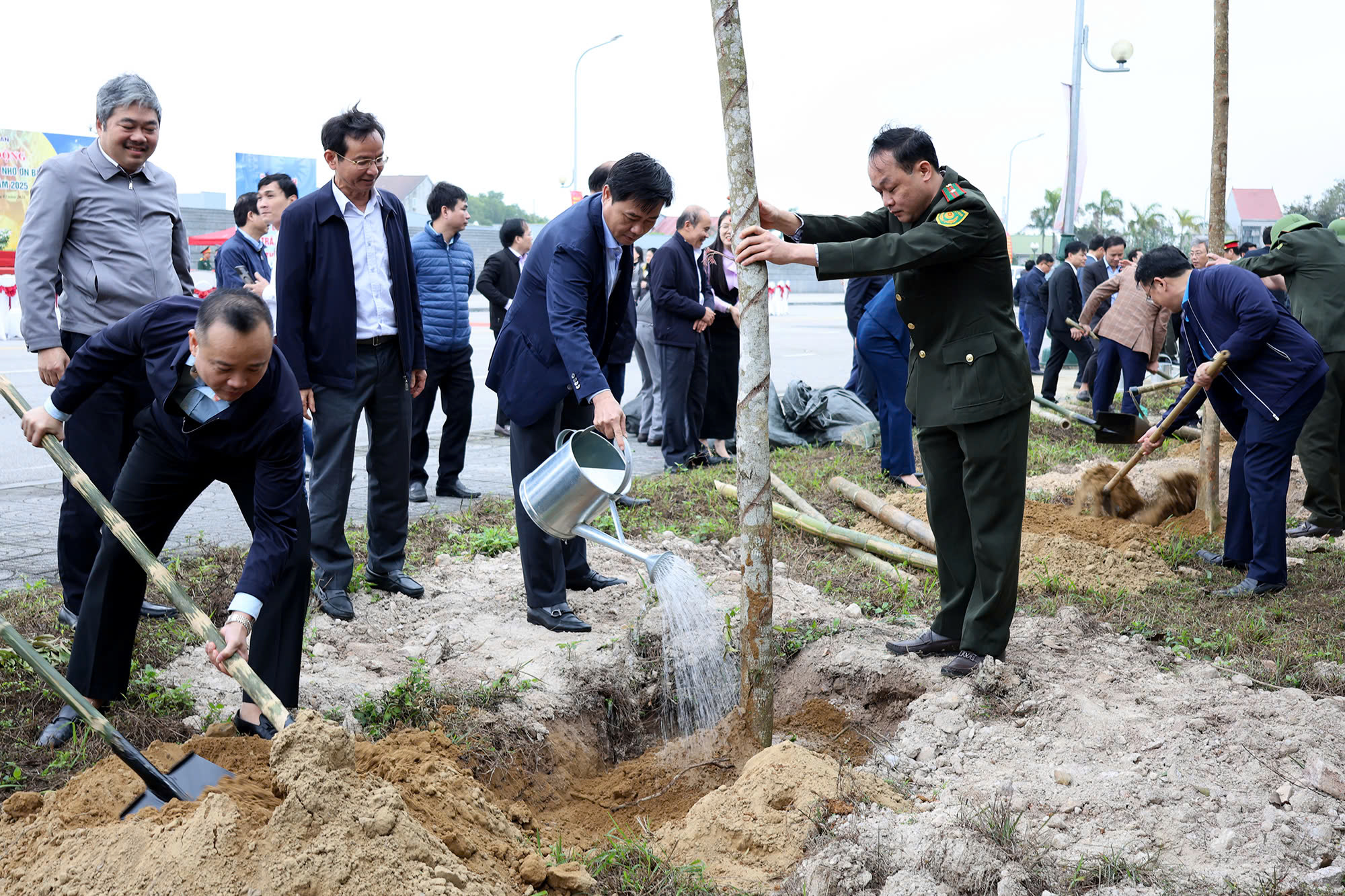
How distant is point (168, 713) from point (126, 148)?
2258 mm

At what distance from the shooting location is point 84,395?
3.40 metres

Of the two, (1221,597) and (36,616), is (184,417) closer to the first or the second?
(36,616)

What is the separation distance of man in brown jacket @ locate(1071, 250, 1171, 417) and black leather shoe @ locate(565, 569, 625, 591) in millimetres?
5634

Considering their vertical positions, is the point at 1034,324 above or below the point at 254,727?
below

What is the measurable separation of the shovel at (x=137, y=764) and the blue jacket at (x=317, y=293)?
1.94 metres

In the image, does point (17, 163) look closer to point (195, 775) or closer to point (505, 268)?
point (505, 268)

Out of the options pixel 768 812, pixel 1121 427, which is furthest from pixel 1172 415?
pixel 768 812

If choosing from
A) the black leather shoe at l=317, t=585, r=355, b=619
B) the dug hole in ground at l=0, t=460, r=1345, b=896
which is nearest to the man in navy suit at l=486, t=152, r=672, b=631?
the dug hole in ground at l=0, t=460, r=1345, b=896

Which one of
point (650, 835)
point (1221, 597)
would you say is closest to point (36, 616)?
point (650, 835)

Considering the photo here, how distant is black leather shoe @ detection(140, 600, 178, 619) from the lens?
4.48 meters

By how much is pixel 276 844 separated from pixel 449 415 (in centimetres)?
543

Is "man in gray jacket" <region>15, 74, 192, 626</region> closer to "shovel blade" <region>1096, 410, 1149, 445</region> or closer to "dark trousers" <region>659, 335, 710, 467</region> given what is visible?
"dark trousers" <region>659, 335, 710, 467</region>

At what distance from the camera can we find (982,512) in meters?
4.08

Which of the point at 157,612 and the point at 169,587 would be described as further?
the point at 157,612
